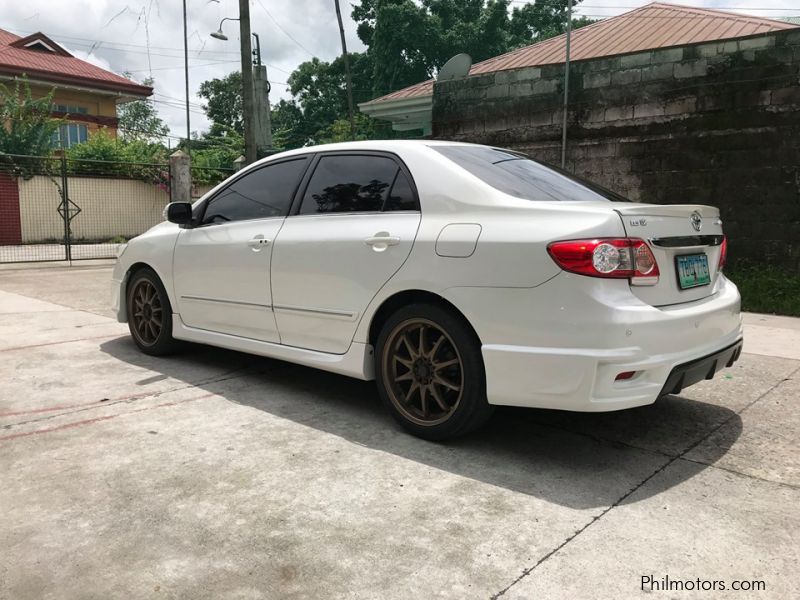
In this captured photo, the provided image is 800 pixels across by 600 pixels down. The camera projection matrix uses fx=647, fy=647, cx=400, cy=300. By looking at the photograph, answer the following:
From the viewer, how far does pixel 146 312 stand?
16.6ft

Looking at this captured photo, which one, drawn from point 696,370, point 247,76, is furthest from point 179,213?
point 247,76

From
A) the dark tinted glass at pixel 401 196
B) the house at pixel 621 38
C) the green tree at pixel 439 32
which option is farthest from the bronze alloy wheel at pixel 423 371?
the green tree at pixel 439 32

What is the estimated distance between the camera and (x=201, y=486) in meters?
2.79

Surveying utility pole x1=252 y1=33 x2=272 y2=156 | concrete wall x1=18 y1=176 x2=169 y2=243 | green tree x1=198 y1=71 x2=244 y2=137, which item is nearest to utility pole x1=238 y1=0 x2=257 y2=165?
utility pole x1=252 y1=33 x2=272 y2=156

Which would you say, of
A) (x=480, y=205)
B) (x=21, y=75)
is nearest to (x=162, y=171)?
(x=21, y=75)

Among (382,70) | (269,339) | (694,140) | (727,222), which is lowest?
(269,339)

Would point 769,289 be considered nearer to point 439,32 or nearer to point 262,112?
point 262,112

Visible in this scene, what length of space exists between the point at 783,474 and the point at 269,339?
9.36 ft

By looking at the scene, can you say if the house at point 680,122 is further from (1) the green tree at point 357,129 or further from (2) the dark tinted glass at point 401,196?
(1) the green tree at point 357,129

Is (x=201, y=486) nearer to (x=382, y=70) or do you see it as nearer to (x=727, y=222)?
(x=727, y=222)

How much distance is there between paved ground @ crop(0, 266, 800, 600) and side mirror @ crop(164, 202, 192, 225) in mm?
1127

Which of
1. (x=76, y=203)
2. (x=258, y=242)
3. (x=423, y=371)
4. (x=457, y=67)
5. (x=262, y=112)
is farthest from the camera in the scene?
(x=76, y=203)

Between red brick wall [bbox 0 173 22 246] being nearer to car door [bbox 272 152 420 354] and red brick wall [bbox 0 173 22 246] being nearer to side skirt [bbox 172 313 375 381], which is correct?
side skirt [bbox 172 313 375 381]

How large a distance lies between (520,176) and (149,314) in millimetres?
3140
